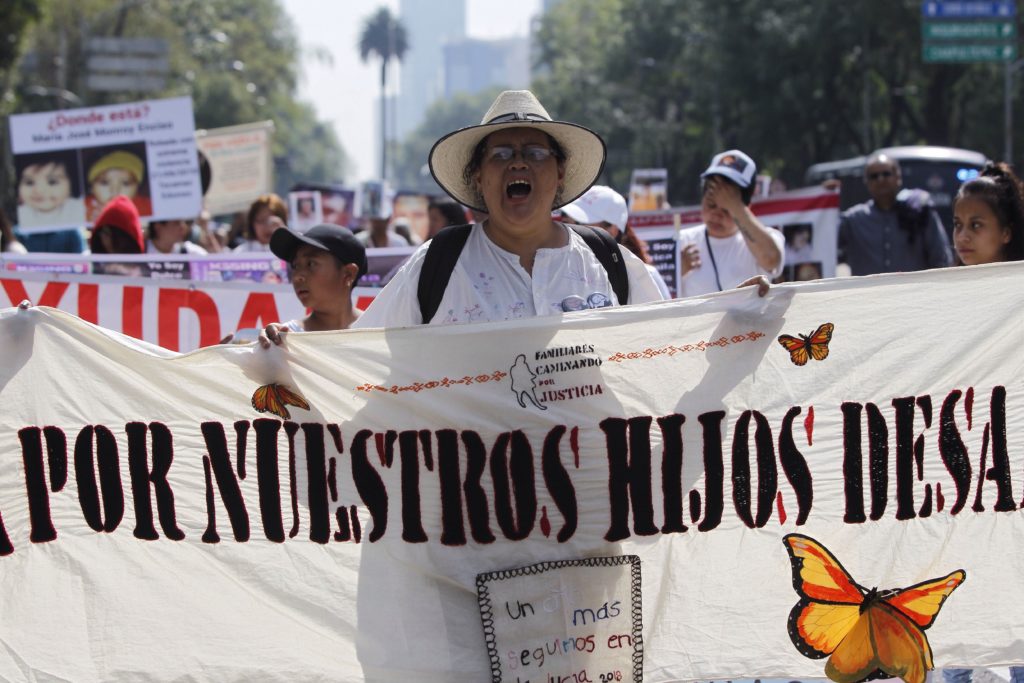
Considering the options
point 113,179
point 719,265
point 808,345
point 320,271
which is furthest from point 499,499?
point 113,179

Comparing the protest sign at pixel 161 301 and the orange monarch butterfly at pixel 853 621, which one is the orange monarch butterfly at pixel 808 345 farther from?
the protest sign at pixel 161 301

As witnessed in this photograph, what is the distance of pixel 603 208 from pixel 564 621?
2.52 metres

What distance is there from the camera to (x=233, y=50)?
6612cm

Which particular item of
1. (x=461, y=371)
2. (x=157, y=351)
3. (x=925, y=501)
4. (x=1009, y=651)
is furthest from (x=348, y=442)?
(x=1009, y=651)

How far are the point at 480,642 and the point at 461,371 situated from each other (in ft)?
2.30

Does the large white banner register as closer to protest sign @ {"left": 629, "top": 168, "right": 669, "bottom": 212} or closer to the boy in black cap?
the boy in black cap

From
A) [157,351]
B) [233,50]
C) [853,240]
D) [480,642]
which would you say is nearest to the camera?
[480,642]

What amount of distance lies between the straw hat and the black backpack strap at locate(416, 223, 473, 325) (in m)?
0.22

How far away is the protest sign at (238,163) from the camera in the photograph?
1548cm

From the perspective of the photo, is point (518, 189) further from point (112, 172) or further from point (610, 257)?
point (112, 172)

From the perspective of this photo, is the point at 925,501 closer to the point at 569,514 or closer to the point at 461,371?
the point at 569,514

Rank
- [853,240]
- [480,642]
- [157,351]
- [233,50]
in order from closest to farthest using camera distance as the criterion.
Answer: [480,642] → [157,351] → [853,240] → [233,50]

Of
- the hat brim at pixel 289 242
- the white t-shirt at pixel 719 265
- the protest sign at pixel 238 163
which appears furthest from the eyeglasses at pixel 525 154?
the protest sign at pixel 238 163

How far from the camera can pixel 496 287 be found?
3686 mm
